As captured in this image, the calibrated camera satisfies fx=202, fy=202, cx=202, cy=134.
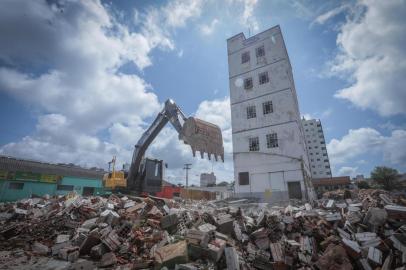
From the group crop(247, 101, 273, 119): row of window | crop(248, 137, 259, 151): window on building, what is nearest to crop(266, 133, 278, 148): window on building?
crop(248, 137, 259, 151): window on building

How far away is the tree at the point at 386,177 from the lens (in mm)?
37697

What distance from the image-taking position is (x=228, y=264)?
5328 mm

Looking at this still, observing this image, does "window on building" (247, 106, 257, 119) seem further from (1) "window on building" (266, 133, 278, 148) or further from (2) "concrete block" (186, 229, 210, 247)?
(2) "concrete block" (186, 229, 210, 247)

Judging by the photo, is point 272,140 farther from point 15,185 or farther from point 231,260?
point 15,185

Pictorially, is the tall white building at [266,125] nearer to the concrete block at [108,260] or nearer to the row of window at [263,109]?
the row of window at [263,109]

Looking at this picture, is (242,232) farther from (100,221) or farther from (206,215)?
(100,221)

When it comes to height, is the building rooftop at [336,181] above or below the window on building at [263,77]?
below

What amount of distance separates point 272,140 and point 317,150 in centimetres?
8640

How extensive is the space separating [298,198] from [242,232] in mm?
12527

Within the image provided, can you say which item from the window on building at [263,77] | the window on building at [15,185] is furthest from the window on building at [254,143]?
the window on building at [15,185]

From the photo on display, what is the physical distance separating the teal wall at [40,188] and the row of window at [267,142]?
2665 centimetres

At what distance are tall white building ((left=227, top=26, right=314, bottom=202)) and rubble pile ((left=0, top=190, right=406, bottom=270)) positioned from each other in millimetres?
9821

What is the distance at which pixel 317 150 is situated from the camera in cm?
9262

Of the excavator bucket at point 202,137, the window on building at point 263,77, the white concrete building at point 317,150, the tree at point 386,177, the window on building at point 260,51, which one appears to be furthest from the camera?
the white concrete building at point 317,150
